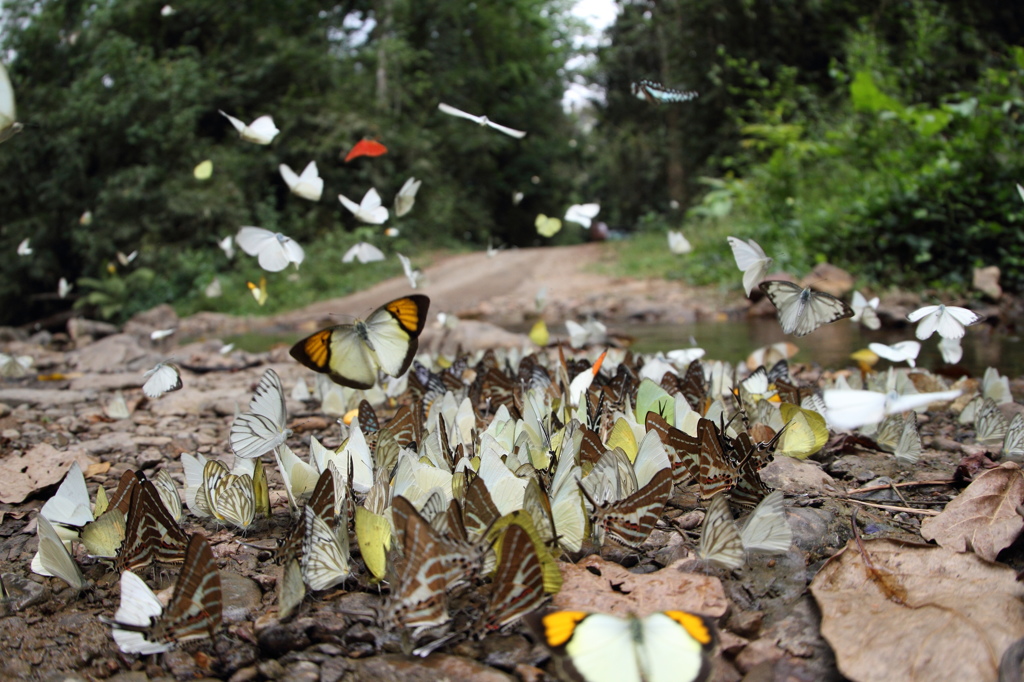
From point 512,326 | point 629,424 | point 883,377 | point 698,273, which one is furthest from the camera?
point 698,273

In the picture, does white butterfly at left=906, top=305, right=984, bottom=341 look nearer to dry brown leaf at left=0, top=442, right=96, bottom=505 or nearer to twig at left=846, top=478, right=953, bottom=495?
twig at left=846, top=478, right=953, bottom=495

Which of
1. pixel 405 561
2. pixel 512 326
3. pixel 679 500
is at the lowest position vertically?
pixel 512 326

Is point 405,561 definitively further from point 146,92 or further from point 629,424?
point 146,92

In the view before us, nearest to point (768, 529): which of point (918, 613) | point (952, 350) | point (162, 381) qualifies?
point (918, 613)

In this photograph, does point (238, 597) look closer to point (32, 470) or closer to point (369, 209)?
point (32, 470)

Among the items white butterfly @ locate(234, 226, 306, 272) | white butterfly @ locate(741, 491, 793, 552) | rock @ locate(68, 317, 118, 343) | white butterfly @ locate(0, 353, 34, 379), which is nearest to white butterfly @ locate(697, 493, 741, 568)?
white butterfly @ locate(741, 491, 793, 552)

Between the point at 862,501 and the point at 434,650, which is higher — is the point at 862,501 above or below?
below

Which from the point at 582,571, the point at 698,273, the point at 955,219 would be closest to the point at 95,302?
the point at 698,273
